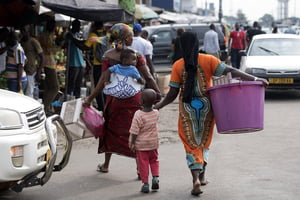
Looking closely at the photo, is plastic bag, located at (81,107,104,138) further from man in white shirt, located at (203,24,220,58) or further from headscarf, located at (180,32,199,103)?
man in white shirt, located at (203,24,220,58)

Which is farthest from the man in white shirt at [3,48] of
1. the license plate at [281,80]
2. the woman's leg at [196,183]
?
the license plate at [281,80]

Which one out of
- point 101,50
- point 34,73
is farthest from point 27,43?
point 101,50

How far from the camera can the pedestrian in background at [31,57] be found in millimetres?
11781

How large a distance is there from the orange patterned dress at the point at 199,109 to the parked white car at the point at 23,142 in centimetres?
135

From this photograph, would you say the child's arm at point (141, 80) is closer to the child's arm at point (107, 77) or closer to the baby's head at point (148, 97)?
the child's arm at point (107, 77)

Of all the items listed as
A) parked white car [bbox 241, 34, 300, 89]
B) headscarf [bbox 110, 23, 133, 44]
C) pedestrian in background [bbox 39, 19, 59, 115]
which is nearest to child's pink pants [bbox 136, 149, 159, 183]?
headscarf [bbox 110, 23, 133, 44]

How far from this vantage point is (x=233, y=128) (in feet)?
21.9

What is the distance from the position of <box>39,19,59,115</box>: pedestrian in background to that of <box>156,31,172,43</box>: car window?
12.6 m

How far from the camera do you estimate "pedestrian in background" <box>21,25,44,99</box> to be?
11.8m

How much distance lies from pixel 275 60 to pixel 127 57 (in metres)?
8.87

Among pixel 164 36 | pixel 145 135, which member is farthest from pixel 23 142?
pixel 164 36

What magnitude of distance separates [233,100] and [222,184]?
1136mm

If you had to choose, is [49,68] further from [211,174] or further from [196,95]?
[196,95]

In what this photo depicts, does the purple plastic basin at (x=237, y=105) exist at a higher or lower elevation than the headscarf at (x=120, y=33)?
lower
